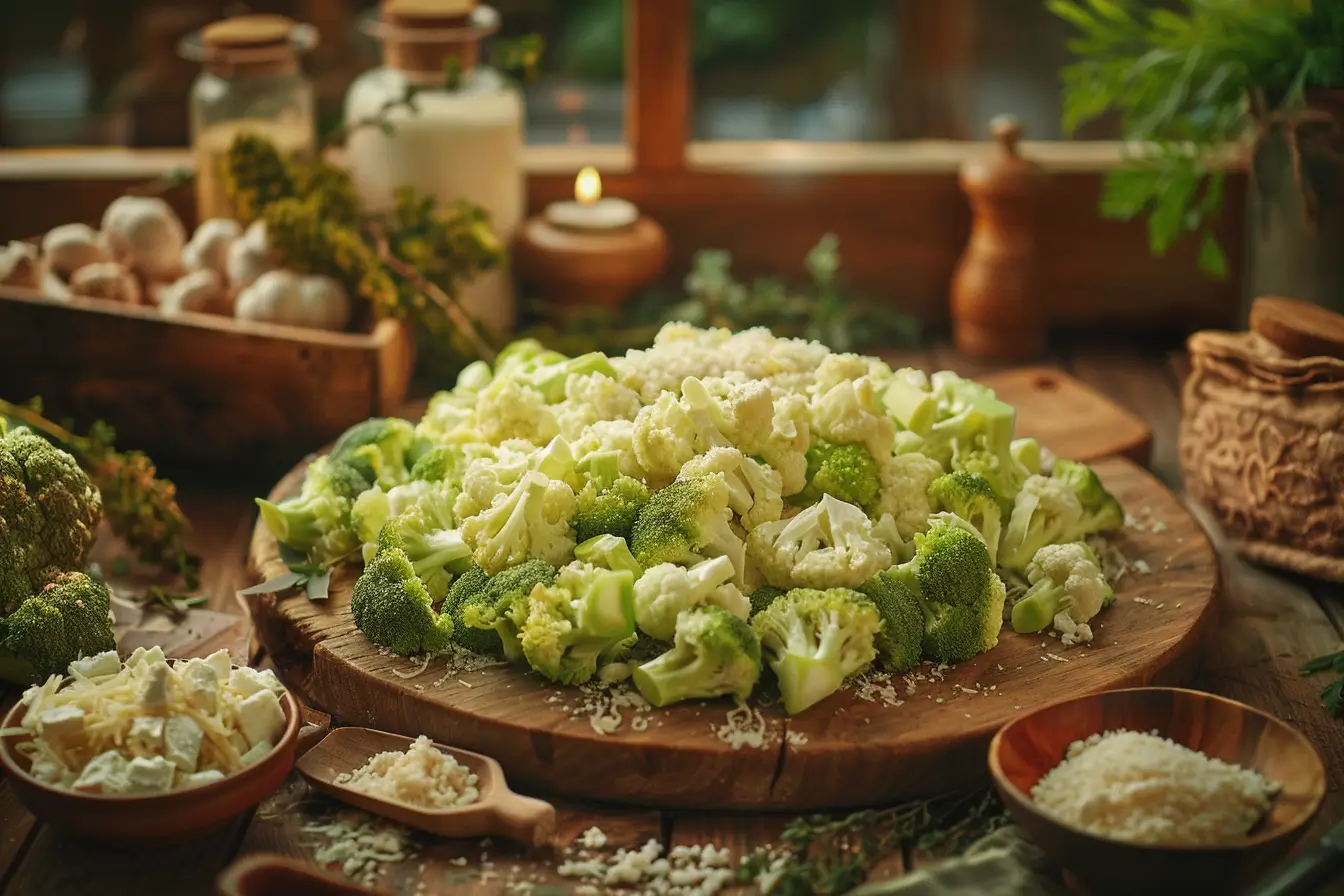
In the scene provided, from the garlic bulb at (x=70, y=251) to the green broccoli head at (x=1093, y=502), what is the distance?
208 centimetres

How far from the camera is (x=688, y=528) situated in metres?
2.14

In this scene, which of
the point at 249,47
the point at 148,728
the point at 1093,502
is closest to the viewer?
the point at 148,728

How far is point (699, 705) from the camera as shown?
2.05 m

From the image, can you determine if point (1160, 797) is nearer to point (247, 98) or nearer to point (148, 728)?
point (148, 728)

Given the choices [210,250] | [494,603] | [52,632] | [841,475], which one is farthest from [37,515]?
[841,475]

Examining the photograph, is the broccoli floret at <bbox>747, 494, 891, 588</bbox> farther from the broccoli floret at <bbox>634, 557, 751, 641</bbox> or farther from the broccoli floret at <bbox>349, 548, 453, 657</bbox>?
the broccoli floret at <bbox>349, 548, 453, 657</bbox>

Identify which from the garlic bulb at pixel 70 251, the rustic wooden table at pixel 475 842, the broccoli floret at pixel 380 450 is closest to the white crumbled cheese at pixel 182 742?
the rustic wooden table at pixel 475 842

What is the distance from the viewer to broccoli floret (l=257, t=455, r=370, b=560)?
244cm

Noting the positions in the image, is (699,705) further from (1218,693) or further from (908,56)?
(908,56)

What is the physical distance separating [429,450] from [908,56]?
2.52 metres

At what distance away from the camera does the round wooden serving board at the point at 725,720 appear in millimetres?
1979

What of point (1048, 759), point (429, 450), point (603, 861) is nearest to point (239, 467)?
point (429, 450)

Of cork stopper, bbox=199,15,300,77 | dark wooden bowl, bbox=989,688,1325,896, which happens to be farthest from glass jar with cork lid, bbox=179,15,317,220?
dark wooden bowl, bbox=989,688,1325,896

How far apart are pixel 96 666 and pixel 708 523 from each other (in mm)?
863
